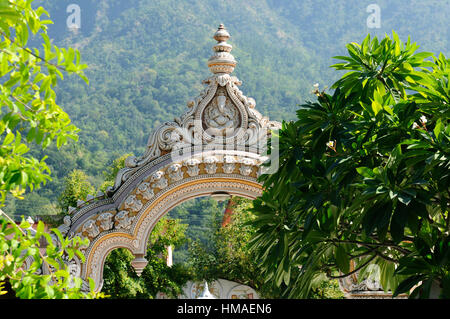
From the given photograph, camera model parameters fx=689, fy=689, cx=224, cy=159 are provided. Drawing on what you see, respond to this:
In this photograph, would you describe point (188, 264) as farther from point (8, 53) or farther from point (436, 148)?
point (8, 53)

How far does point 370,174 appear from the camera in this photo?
11.6 feet

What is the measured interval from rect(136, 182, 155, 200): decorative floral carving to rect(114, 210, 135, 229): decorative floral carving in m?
0.28

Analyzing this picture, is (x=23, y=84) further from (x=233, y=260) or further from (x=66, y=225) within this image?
(x=233, y=260)

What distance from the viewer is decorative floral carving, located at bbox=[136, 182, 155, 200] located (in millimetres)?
7043

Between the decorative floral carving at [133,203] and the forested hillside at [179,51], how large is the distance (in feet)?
40.1

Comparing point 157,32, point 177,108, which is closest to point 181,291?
point 177,108

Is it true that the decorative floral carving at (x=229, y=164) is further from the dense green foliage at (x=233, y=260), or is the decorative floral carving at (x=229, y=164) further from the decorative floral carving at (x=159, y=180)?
the dense green foliage at (x=233, y=260)

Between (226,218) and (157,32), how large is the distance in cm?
1910

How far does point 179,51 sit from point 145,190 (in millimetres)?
23386

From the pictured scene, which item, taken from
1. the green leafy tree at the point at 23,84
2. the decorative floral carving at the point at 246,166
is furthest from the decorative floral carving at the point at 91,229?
the green leafy tree at the point at 23,84

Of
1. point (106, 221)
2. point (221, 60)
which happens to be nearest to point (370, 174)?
point (221, 60)

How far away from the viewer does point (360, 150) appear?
13.0 ft

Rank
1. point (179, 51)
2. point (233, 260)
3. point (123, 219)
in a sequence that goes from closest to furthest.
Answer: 1. point (123, 219)
2. point (233, 260)
3. point (179, 51)
